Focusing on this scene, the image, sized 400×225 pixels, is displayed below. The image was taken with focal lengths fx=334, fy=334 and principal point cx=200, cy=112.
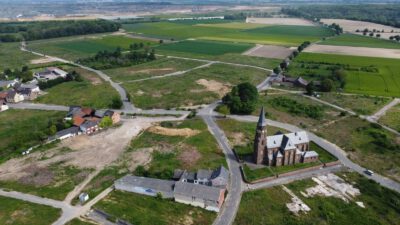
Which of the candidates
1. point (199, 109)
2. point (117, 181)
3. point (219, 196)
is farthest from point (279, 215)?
point (199, 109)

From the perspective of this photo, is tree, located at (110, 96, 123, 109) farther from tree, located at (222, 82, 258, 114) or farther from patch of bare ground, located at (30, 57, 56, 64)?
patch of bare ground, located at (30, 57, 56, 64)

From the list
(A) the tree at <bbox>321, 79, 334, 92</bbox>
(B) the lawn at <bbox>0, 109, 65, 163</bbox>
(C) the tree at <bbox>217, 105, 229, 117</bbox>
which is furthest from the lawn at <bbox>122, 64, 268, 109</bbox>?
(B) the lawn at <bbox>0, 109, 65, 163</bbox>

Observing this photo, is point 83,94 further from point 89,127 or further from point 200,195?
point 200,195

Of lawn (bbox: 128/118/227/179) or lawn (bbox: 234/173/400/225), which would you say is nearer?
lawn (bbox: 234/173/400/225)

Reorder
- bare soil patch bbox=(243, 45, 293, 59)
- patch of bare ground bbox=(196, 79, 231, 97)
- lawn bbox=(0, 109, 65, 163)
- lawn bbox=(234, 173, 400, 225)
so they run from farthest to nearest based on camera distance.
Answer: bare soil patch bbox=(243, 45, 293, 59) → patch of bare ground bbox=(196, 79, 231, 97) → lawn bbox=(0, 109, 65, 163) → lawn bbox=(234, 173, 400, 225)

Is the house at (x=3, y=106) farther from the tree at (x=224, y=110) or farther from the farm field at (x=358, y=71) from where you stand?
the farm field at (x=358, y=71)

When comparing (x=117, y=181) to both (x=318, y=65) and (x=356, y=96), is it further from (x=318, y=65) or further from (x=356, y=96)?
(x=318, y=65)
